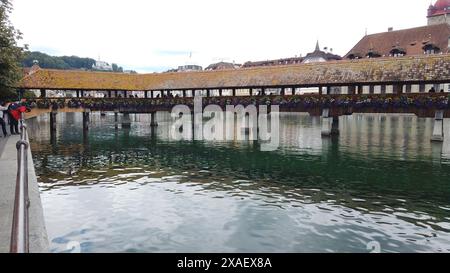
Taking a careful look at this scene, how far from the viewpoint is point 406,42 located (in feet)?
206

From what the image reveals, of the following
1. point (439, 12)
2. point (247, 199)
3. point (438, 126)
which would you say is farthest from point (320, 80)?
point (439, 12)

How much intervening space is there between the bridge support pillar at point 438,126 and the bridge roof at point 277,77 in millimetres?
2309

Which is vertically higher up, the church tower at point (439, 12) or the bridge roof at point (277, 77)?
the church tower at point (439, 12)

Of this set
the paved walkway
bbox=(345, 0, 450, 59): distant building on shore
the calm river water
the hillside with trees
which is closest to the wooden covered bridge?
the calm river water

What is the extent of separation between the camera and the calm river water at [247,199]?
375 inches

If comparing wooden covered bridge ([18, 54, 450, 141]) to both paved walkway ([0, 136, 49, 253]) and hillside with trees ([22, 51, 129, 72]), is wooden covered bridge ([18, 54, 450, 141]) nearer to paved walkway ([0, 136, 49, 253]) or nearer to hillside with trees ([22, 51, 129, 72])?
paved walkway ([0, 136, 49, 253])

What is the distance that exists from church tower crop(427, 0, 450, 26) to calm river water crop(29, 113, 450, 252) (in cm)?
6403

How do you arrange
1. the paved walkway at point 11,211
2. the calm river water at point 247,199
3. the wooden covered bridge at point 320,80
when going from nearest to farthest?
the paved walkway at point 11,211, the calm river water at point 247,199, the wooden covered bridge at point 320,80

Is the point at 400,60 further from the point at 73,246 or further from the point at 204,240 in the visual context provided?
the point at 73,246

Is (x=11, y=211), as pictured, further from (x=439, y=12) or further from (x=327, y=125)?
(x=439, y=12)

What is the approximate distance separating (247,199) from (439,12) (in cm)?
8132

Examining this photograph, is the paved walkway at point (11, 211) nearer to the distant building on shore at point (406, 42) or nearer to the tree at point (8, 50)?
the tree at point (8, 50)

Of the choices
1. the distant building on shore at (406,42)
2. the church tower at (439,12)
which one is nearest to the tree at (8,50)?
the distant building on shore at (406,42)
